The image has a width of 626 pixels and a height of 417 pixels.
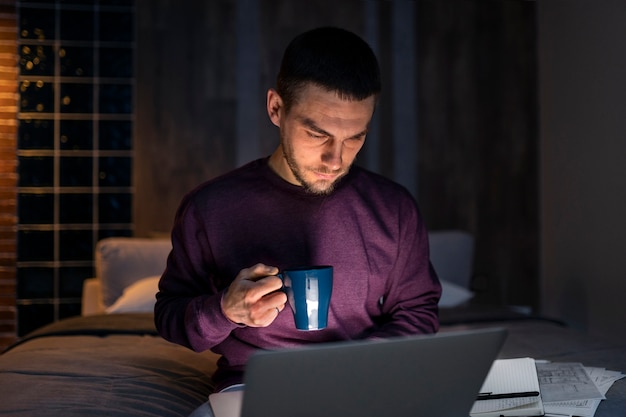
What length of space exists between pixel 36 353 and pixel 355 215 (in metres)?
1.21

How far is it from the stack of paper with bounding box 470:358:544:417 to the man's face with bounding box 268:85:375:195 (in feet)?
1.71

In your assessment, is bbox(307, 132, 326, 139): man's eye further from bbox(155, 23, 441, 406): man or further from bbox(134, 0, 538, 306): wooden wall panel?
bbox(134, 0, 538, 306): wooden wall panel

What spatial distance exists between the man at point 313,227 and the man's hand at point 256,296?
169 millimetres

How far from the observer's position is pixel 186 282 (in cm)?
175

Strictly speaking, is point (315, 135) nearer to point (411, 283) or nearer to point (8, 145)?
point (411, 283)

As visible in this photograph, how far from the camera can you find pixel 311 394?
1.08m

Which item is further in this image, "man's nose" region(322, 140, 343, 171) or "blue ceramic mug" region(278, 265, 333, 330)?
"man's nose" region(322, 140, 343, 171)

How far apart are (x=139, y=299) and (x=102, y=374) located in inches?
46.7

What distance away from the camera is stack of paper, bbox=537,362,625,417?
4.84 ft

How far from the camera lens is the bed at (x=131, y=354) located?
1828 mm

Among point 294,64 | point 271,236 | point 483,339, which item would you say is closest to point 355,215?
point 271,236

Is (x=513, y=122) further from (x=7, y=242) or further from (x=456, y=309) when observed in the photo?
(x=7, y=242)

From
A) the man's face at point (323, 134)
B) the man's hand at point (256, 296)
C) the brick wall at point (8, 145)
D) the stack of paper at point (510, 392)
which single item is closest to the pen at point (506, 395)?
the stack of paper at point (510, 392)

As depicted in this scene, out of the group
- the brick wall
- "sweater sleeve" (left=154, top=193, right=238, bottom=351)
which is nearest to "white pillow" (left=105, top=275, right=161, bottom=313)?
the brick wall
